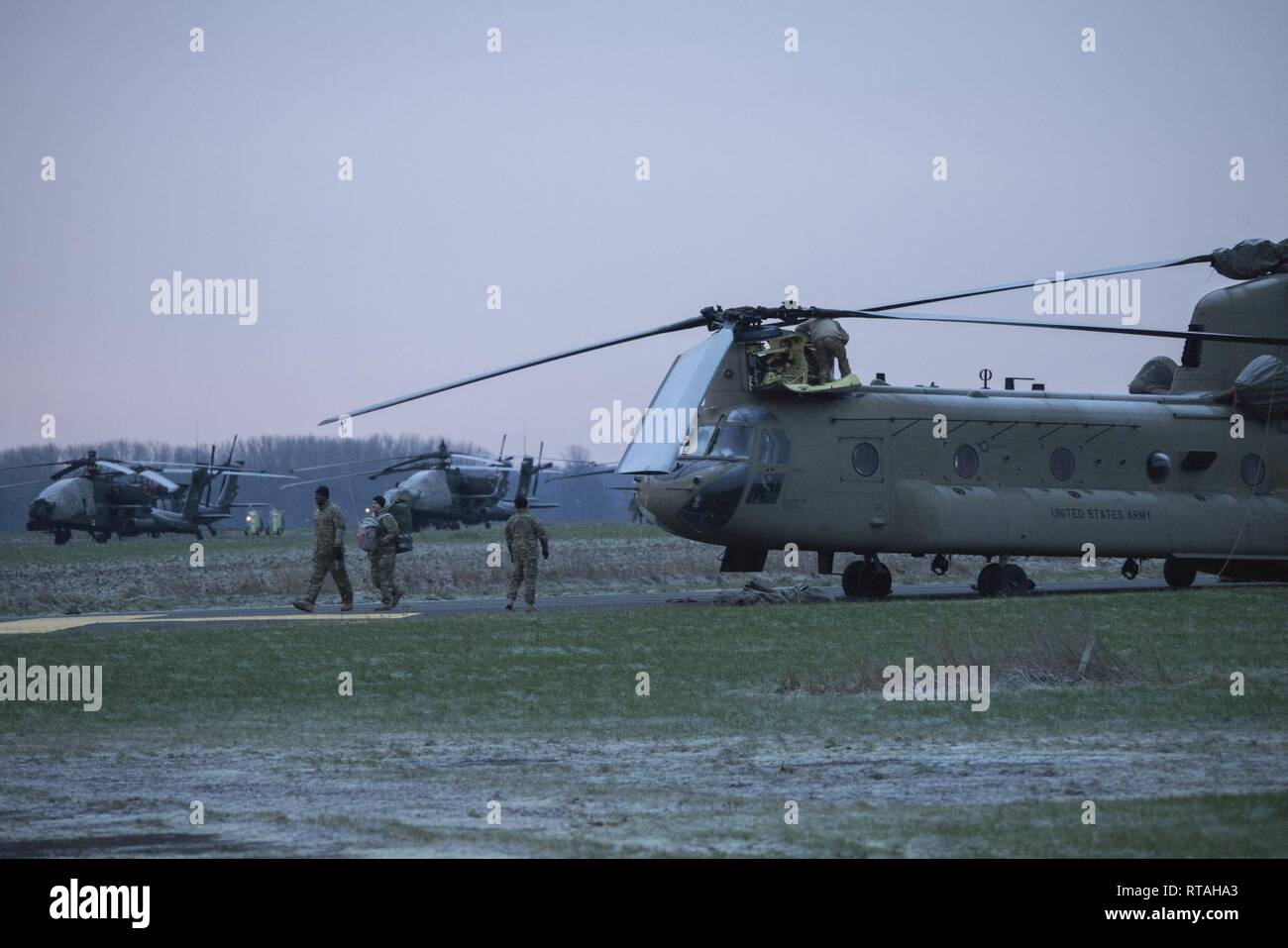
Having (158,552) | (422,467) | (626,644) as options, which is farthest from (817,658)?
(422,467)

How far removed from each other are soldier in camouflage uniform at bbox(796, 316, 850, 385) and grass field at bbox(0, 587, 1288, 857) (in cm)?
622

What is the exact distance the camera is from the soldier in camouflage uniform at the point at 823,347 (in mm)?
26766

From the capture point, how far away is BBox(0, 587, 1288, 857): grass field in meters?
8.65

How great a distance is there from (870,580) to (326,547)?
31.6 ft

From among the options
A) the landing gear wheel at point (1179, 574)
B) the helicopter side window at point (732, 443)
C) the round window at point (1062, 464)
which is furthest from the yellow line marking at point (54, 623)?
the landing gear wheel at point (1179, 574)

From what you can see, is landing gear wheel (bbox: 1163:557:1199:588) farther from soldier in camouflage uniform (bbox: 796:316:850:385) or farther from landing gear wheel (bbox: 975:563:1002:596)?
soldier in camouflage uniform (bbox: 796:316:850:385)

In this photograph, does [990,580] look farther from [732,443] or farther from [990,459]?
[732,443]

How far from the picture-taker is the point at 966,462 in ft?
91.5
